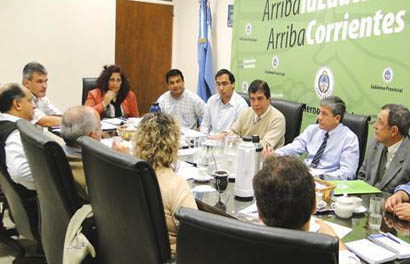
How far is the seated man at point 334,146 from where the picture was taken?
2592 millimetres

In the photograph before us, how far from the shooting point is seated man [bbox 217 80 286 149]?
3125 millimetres

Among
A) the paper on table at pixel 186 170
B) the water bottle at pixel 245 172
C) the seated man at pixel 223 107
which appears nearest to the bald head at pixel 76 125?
the paper on table at pixel 186 170

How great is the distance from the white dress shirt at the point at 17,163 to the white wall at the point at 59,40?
2.76m

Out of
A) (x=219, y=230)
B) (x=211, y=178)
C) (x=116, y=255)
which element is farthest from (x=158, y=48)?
(x=219, y=230)

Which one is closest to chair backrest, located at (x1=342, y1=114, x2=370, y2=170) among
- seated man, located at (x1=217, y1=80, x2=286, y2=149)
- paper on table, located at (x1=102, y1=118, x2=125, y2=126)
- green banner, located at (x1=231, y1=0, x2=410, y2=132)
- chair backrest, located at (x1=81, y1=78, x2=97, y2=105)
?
green banner, located at (x1=231, y1=0, x2=410, y2=132)

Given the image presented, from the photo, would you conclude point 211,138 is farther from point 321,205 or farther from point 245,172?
point 321,205

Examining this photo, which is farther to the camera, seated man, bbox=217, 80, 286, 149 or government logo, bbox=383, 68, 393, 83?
seated man, bbox=217, 80, 286, 149

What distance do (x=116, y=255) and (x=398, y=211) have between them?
45.5 inches

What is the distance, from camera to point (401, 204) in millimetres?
1723

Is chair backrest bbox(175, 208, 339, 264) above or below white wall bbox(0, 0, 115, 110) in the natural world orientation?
below

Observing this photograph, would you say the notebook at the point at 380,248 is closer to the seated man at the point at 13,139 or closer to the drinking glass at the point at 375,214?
the drinking glass at the point at 375,214

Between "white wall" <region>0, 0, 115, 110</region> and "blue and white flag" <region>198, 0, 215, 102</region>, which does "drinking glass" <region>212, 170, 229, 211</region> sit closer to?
"blue and white flag" <region>198, 0, 215, 102</region>

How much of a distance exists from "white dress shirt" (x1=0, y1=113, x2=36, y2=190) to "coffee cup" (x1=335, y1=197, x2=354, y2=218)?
5.11 ft

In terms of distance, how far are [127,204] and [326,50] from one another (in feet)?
8.82
